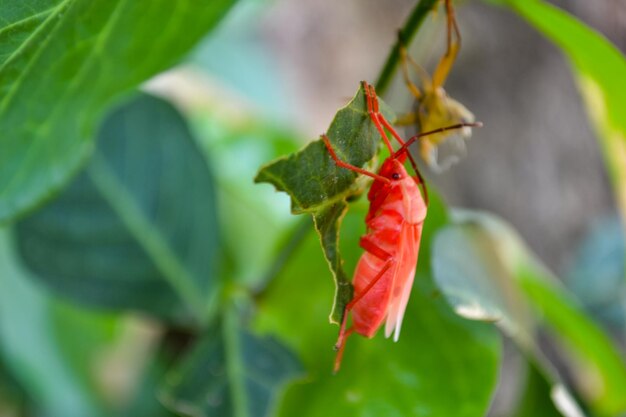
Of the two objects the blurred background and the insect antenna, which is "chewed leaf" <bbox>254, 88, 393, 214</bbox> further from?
the blurred background

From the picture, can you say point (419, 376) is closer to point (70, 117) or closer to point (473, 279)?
point (473, 279)

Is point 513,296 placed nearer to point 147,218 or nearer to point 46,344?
point 147,218

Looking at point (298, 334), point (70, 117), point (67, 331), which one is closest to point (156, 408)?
point (67, 331)

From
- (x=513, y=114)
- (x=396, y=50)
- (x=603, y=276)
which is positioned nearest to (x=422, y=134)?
(x=396, y=50)

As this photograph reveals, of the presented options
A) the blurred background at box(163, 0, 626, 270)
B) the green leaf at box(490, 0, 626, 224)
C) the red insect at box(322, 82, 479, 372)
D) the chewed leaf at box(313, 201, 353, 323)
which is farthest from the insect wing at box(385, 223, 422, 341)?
the blurred background at box(163, 0, 626, 270)

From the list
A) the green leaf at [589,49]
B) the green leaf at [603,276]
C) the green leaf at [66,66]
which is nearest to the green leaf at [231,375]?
the green leaf at [66,66]

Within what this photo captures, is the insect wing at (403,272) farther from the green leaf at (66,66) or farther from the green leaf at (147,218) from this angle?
the green leaf at (147,218)
